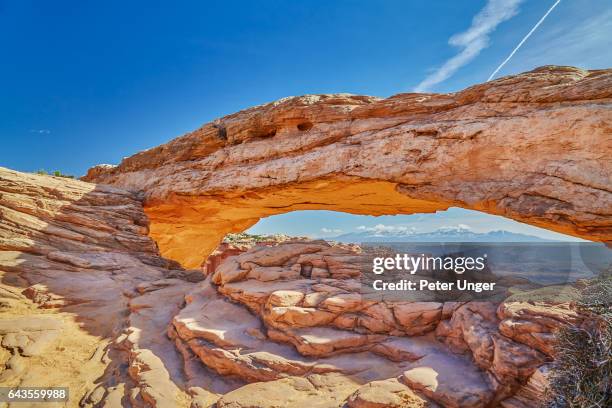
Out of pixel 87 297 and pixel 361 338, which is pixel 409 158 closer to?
pixel 361 338

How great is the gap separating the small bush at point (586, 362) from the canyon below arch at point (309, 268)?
41cm

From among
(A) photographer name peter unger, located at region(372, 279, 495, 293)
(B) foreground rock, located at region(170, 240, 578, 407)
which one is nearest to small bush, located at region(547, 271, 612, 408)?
(B) foreground rock, located at region(170, 240, 578, 407)

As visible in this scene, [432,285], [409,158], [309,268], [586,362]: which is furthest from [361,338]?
[409,158]

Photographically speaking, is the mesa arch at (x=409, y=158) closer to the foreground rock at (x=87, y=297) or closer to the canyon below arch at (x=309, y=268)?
the canyon below arch at (x=309, y=268)

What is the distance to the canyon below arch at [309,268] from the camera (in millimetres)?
7551

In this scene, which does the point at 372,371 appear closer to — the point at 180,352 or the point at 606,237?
the point at 180,352

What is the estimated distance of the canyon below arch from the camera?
755 centimetres

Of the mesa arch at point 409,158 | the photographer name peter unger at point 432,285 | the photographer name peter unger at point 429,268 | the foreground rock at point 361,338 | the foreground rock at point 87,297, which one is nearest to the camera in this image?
the foreground rock at point 361,338

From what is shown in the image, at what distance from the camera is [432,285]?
439 inches

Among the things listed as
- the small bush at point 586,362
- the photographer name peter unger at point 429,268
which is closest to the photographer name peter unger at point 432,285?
the photographer name peter unger at point 429,268

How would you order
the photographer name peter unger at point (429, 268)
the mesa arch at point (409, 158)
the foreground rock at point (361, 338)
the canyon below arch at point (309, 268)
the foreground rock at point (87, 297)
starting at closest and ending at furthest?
the foreground rock at point (361, 338) < the canyon below arch at point (309, 268) < the foreground rock at point (87, 297) < the mesa arch at point (409, 158) < the photographer name peter unger at point (429, 268)

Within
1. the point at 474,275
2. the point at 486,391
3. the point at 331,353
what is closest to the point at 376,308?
the point at 331,353

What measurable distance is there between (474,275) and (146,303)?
1287 cm

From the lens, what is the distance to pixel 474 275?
461 inches
